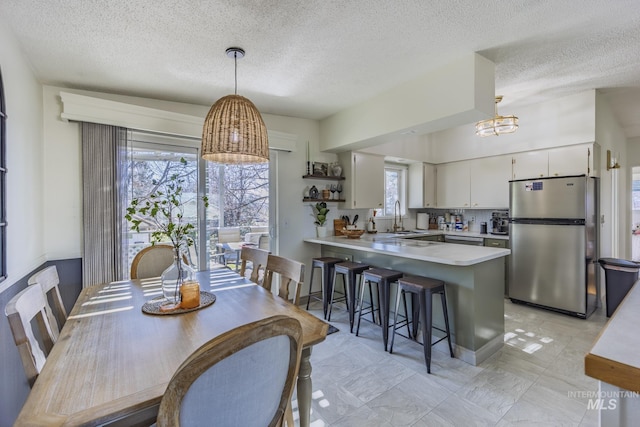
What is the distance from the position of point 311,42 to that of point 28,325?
227cm

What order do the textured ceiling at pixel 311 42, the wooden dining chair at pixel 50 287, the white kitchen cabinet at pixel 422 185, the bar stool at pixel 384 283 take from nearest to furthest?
the wooden dining chair at pixel 50 287, the textured ceiling at pixel 311 42, the bar stool at pixel 384 283, the white kitchen cabinet at pixel 422 185

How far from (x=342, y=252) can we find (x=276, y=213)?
3.34 feet

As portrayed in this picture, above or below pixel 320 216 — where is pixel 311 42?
above

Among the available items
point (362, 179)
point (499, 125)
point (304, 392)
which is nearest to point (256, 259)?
point (304, 392)

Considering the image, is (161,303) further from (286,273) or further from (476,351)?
(476,351)

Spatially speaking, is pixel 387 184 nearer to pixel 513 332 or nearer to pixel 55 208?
pixel 513 332

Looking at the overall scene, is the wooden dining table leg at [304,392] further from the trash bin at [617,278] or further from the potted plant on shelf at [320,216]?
the trash bin at [617,278]

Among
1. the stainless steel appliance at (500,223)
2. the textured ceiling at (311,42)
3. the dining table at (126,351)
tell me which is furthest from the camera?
the stainless steel appliance at (500,223)

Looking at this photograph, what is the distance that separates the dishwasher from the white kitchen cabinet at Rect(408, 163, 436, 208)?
0.66 meters

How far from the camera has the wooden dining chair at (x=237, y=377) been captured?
2.30 feet

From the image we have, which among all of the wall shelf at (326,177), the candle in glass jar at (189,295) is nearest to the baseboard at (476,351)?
the candle in glass jar at (189,295)

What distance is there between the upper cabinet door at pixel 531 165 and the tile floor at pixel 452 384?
75.6 inches

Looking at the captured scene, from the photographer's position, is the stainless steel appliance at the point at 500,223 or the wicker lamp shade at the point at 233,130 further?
the stainless steel appliance at the point at 500,223

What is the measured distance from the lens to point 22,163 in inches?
82.4
